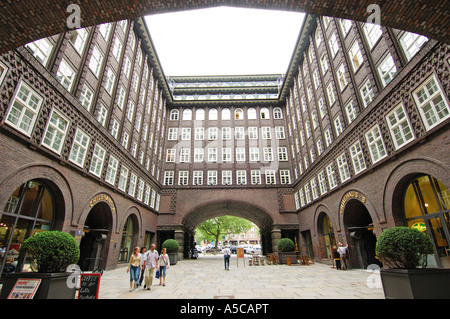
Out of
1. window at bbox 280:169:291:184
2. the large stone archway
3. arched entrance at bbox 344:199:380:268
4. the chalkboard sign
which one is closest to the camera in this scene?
the large stone archway

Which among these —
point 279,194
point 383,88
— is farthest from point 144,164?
point 383,88

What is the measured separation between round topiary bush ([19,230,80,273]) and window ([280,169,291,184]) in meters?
27.2

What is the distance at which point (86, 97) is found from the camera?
1584 cm

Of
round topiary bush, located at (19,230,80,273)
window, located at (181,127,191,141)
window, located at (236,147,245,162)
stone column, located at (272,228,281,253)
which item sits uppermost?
window, located at (181,127,191,141)

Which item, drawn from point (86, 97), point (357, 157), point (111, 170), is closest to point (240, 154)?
point (357, 157)

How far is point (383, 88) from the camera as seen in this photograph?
13.4m

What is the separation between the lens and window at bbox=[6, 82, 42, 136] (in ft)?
32.9

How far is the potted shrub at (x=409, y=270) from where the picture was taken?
612cm

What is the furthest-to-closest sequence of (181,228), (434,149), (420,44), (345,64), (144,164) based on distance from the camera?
(181,228)
(144,164)
(345,64)
(420,44)
(434,149)

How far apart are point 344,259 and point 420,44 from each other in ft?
46.0

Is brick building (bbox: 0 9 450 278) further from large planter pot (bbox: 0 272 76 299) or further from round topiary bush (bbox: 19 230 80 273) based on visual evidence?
large planter pot (bbox: 0 272 76 299)

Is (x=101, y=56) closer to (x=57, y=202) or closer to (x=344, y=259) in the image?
(x=57, y=202)

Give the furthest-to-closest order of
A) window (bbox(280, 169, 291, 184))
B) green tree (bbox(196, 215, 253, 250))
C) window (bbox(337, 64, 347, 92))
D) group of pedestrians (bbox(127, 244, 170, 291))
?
green tree (bbox(196, 215, 253, 250)), window (bbox(280, 169, 291, 184)), window (bbox(337, 64, 347, 92)), group of pedestrians (bbox(127, 244, 170, 291))

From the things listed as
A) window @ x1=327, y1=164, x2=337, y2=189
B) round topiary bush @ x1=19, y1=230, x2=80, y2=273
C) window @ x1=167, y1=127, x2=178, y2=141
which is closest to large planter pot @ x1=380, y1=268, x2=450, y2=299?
round topiary bush @ x1=19, y1=230, x2=80, y2=273
